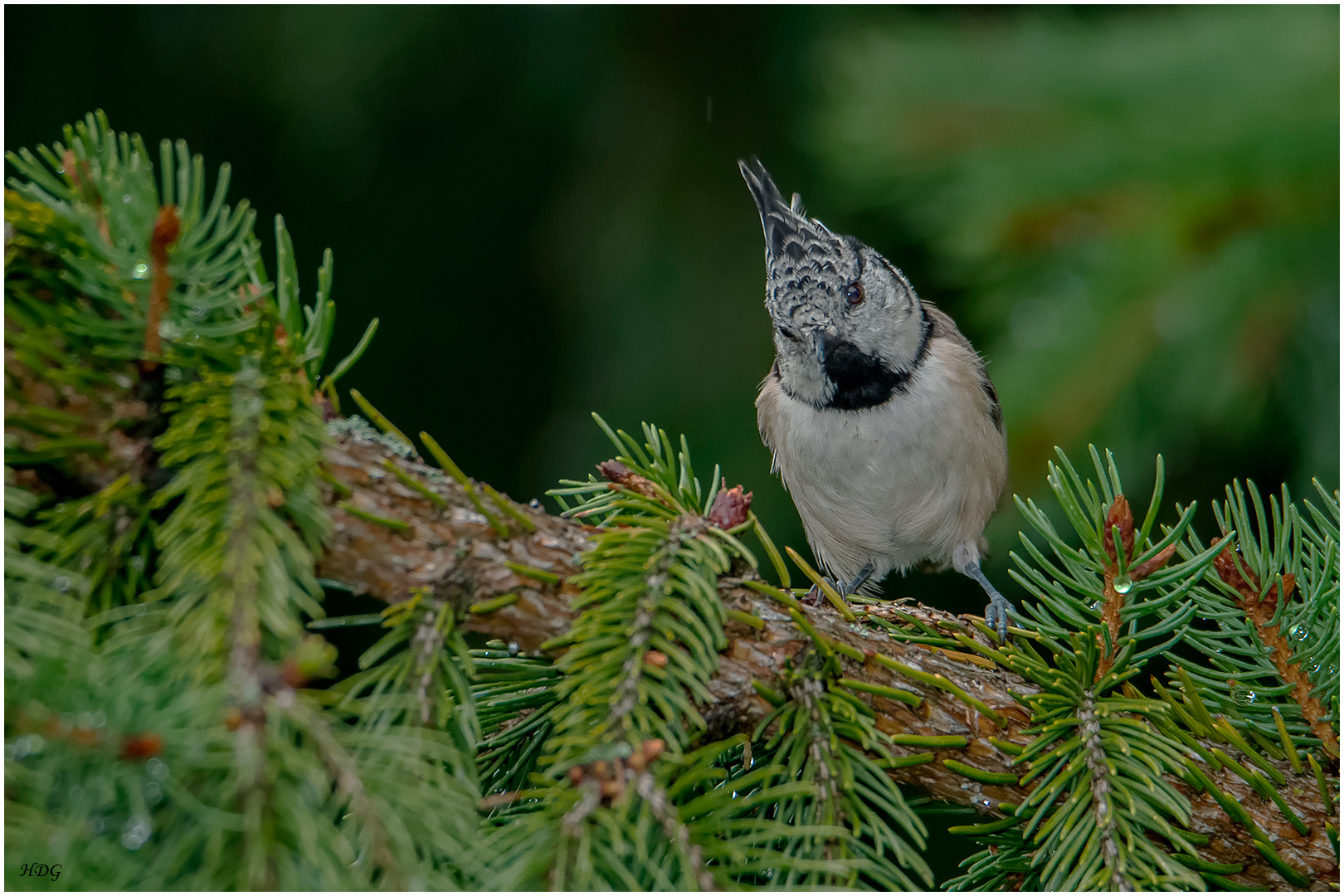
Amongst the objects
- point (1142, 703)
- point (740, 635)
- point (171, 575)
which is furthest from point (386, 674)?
point (1142, 703)

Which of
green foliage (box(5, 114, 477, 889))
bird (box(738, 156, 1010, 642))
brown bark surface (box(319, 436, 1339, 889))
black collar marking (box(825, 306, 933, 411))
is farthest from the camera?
black collar marking (box(825, 306, 933, 411))

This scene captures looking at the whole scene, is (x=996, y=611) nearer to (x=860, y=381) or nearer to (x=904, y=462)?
(x=904, y=462)

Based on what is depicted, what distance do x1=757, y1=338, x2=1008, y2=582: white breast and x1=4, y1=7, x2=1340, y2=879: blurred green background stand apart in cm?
15

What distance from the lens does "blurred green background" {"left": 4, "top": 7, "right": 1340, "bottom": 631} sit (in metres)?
1.74

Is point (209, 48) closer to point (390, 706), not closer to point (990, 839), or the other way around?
point (390, 706)

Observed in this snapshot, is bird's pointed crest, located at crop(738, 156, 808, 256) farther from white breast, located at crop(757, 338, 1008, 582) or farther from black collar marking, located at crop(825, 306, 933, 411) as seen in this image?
white breast, located at crop(757, 338, 1008, 582)

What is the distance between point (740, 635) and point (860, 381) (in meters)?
1.33

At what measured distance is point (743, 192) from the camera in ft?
10.7

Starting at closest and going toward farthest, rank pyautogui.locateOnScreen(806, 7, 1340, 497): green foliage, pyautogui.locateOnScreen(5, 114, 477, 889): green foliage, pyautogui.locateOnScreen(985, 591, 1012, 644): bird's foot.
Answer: pyautogui.locateOnScreen(5, 114, 477, 889): green foliage, pyautogui.locateOnScreen(806, 7, 1340, 497): green foliage, pyautogui.locateOnScreen(985, 591, 1012, 644): bird's foot

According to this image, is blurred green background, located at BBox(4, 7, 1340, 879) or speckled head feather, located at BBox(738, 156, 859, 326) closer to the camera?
blurred green background, located at BBox(4, 7, 1340, 879)

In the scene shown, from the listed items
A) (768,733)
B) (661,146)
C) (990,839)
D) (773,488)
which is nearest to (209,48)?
(661,146)

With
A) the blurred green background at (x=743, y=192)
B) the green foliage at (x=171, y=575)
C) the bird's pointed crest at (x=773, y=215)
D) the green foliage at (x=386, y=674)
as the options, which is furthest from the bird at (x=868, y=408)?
the green foliage at (x=171, y=575)

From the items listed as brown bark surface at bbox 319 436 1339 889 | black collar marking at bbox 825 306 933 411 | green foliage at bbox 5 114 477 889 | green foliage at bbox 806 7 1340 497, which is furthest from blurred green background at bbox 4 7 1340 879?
green foliage at bbox 5 114 477 889

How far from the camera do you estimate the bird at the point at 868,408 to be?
2.24m
